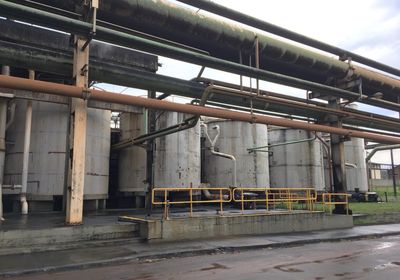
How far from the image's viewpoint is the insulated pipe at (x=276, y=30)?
47.3 ft

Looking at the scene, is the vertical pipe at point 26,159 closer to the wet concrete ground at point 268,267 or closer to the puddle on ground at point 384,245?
the wet concrete ground at point 268,267

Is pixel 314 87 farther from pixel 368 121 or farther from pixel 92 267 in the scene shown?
pixel 92 267

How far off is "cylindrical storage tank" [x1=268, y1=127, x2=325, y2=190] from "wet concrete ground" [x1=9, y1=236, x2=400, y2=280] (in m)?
16.9

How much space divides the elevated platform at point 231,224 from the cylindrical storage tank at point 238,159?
28.3ft

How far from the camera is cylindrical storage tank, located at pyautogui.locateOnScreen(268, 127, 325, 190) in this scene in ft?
92.4

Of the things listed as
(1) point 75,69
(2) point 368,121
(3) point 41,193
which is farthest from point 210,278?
(2) point 368,121

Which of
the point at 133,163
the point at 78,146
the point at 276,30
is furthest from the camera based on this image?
the point at 133,163

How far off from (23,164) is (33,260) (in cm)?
836

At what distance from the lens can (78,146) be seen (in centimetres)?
1182

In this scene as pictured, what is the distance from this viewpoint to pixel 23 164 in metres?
16.2

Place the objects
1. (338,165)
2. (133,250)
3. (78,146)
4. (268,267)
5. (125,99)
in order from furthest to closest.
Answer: (338,165), (125,99), (78,146), (133,250), (268,267)

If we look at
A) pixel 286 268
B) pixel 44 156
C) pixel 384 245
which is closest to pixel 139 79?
pixel 44 156

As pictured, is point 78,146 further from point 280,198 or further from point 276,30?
point 280,198

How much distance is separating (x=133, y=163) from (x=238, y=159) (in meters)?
7.26
